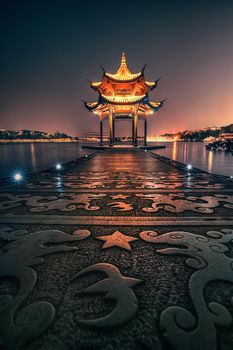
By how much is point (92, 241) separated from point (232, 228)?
112cm

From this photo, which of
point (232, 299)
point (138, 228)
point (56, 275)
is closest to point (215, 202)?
point (138, 228)

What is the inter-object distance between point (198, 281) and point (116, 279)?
398 mm

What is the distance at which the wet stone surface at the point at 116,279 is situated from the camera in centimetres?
68

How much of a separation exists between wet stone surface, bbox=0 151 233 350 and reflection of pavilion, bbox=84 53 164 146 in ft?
65.6

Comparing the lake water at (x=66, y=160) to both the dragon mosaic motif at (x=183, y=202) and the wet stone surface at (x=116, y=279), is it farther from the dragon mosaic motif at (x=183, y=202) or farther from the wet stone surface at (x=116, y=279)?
the wet stone surface at (x=116, y=279)

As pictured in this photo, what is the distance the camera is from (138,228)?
1.57 metres

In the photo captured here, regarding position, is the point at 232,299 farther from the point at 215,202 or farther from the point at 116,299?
the point at 215,202

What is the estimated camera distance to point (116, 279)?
0.95 meters

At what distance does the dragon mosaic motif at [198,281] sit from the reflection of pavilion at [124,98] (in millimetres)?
20349

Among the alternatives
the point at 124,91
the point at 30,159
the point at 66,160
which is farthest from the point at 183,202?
the point at 124,91

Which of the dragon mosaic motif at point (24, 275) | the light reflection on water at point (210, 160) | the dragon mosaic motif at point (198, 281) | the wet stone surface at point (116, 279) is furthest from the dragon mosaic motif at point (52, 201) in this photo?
the light reflection on water at point (210, 160)

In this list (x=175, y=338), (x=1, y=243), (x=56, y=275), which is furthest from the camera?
(x=1, y=243)

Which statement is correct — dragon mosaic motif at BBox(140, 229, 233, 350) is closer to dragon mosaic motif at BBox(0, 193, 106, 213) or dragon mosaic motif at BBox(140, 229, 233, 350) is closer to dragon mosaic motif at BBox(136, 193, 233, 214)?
dragon mosaic motif at BBox(136, 193, 233, 214)

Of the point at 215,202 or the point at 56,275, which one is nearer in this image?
the point at 56,275
